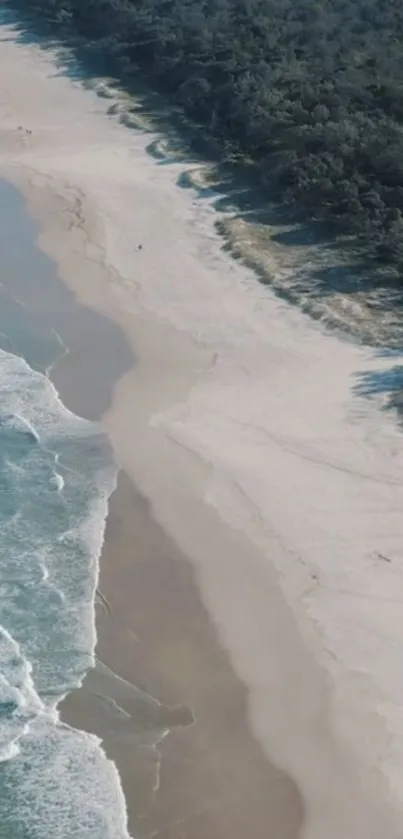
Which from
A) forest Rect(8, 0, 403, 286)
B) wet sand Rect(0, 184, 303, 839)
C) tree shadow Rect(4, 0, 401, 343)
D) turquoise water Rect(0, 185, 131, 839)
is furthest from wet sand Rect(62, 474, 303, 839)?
forest Rect(8, 0, 403, 286)

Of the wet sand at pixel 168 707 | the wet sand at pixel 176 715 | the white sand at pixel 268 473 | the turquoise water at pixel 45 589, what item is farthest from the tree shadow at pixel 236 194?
the wet sand at pixel 176 715

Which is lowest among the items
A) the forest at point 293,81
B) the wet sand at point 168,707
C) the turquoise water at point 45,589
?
the turquoise water at point 45,589

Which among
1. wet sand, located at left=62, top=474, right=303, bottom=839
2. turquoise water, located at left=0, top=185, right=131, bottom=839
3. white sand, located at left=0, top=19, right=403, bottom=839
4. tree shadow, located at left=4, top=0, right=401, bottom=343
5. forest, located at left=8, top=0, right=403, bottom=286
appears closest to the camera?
wet sand, located at left=62, top=474, right=303, bottom=839

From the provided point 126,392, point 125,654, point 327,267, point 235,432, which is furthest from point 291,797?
point 327,267

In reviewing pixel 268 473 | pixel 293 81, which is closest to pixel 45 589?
pixel 268 473

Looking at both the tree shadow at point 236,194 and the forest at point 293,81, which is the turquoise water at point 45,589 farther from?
the forest at point 293,81

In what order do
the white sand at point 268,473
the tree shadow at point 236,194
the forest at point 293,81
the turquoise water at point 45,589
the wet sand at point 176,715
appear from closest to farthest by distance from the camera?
the wet sand at point 176,715
the turquoise water at point 45,589
the white sand at point 268,473
the tree shadow at point 236,194
the forest at point 293,81

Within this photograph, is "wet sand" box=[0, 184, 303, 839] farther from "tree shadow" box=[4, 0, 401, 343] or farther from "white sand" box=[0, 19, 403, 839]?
"tree shadow" box=[4, 0, 401, 343]
